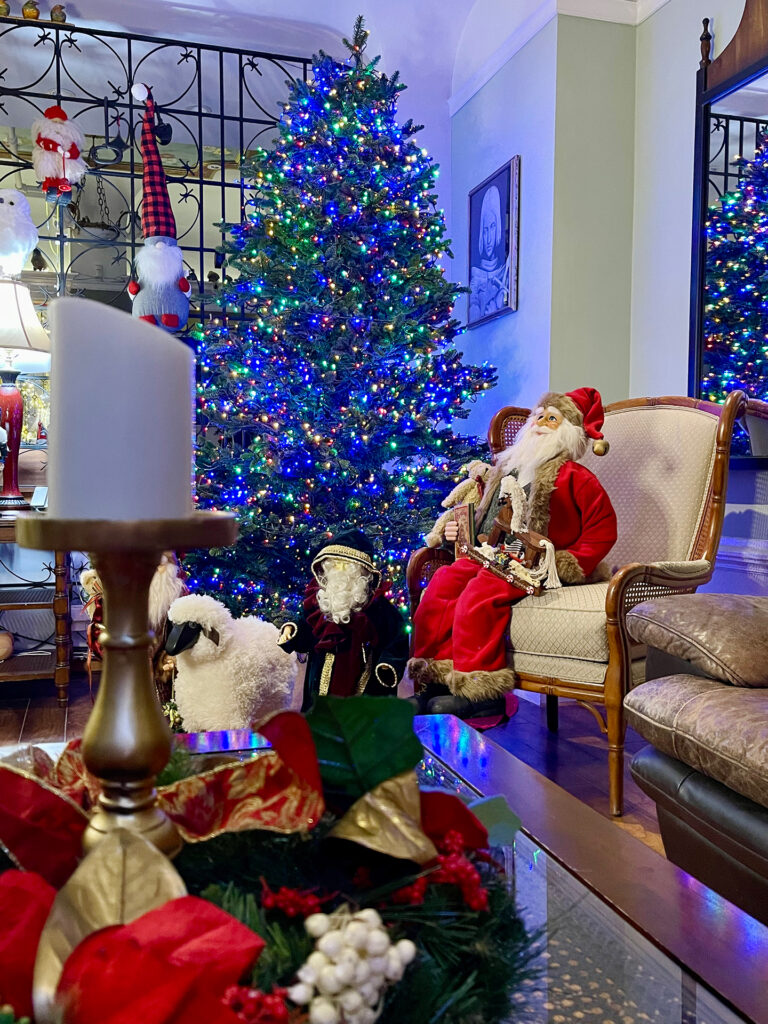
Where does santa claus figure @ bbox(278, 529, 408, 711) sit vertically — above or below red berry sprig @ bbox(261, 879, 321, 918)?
below

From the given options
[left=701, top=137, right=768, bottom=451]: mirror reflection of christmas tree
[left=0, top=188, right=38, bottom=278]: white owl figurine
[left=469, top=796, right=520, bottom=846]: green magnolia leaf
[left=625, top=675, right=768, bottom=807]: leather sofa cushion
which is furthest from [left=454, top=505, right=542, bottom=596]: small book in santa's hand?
[left=0, top=188, right=38, bottom=278]: white owl figurine

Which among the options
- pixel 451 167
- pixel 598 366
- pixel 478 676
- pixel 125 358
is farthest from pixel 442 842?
pixel 451 167

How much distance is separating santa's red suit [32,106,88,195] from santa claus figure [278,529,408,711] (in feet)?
9.74

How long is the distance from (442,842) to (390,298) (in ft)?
9.94

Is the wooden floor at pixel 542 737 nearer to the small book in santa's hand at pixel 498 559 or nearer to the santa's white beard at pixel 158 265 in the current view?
the small book in santa's hand at pixel 498 559

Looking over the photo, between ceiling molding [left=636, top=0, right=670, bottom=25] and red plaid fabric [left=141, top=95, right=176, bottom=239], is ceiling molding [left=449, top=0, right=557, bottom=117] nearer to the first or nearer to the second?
ceiling molding [left=636, top=0, right=670, bottom=25]

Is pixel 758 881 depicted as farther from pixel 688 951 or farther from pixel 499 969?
pixel 499 969

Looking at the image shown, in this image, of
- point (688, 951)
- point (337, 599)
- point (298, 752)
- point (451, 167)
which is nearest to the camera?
point (298, 752)

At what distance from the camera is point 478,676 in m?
2.33

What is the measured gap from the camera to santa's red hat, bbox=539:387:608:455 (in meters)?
2.67

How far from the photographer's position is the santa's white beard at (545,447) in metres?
2.62

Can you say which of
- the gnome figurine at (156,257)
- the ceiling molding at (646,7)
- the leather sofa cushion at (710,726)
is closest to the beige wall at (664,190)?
the ceiling molding at (646,7)

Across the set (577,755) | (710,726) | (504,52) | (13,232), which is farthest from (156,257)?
(710,726)

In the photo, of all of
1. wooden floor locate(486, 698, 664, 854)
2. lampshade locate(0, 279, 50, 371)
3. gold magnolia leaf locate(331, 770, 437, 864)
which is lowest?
wooden floor locate(486, 698, 664, 854)
